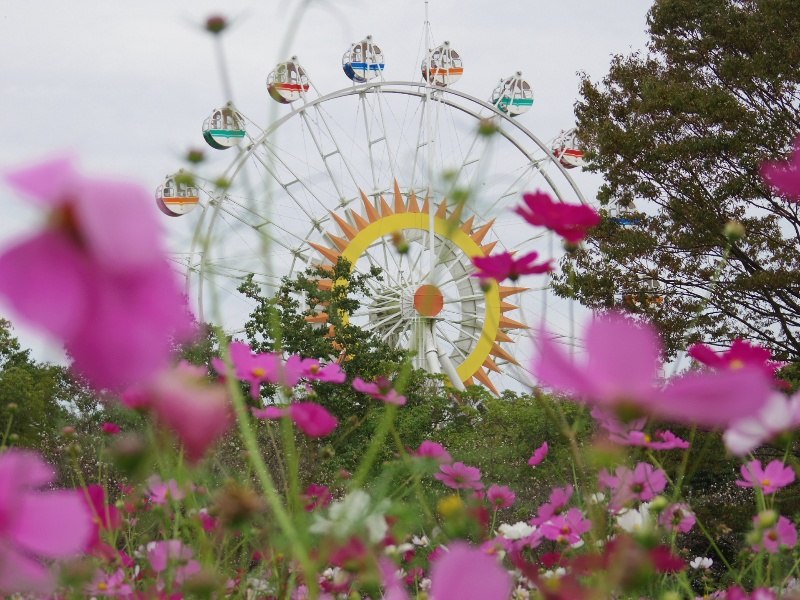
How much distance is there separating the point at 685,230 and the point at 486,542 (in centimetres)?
861

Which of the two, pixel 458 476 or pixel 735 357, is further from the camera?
pixel 458 476

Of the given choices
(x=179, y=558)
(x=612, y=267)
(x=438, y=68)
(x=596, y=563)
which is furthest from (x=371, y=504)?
(x=438, y=68)

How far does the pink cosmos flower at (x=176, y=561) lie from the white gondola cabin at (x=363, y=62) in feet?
50.1

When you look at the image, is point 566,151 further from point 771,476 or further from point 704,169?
point 771,476

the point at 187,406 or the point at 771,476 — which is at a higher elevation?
the point at 771,476

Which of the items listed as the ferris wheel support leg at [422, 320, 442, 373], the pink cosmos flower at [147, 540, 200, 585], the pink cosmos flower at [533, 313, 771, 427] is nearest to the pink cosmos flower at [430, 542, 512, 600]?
the pink cosmos flower at [533, 313, 771, 427]

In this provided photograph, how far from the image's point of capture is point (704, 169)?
9156 mm

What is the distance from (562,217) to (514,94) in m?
16.0

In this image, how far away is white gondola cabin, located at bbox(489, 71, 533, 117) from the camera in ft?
53.6

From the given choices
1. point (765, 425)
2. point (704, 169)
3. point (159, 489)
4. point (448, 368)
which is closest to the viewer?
point (765, 425)

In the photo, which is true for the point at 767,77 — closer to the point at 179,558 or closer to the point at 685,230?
the point at 685,230

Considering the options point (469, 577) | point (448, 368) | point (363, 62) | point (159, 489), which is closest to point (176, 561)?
point (159, 489)

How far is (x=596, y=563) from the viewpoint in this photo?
2.04ft

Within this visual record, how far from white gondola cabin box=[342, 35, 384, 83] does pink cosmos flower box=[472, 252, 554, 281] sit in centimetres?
1545
